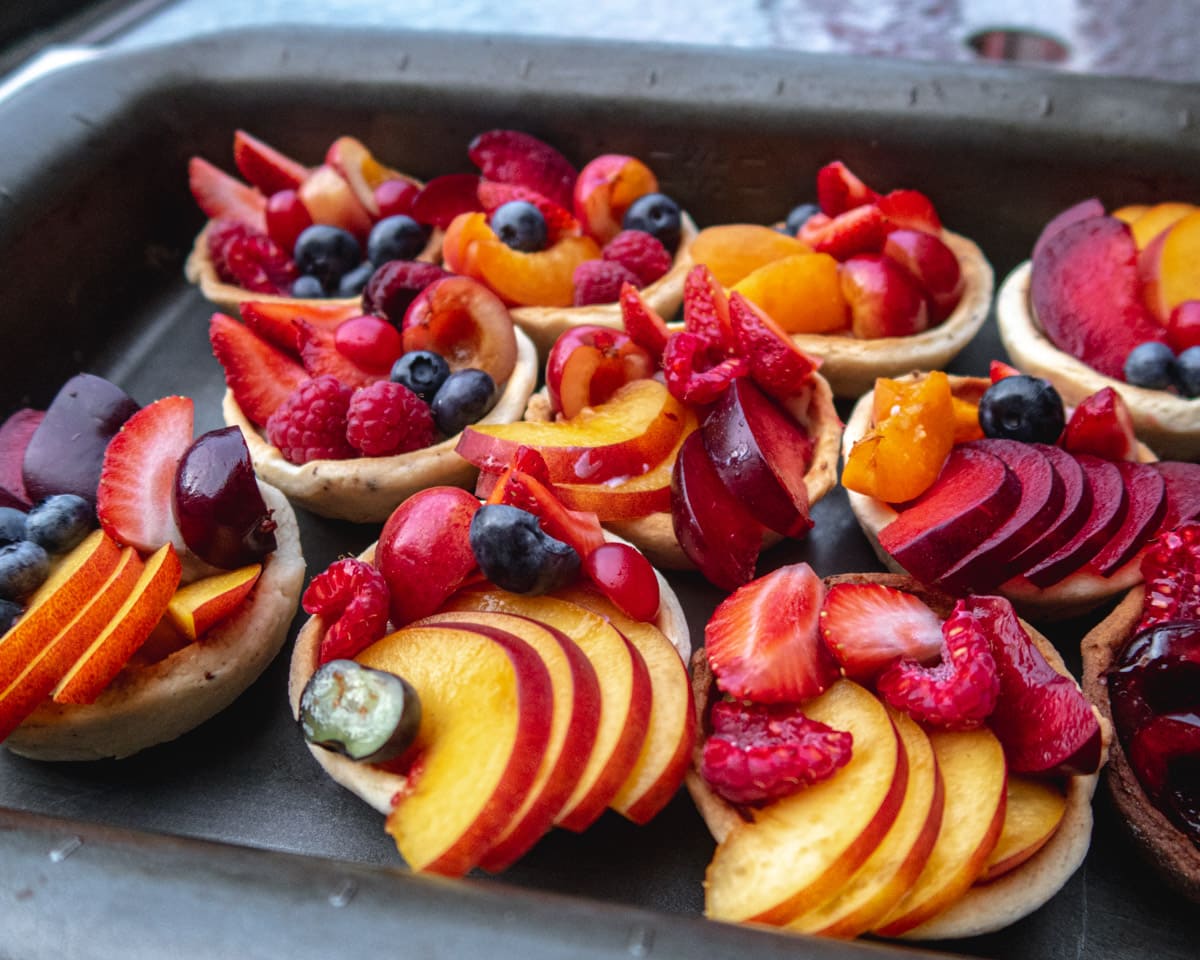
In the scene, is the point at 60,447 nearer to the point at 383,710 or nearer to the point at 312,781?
the point at 312,781

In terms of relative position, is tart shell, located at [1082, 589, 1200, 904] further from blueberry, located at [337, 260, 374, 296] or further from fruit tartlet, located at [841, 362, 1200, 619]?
blueberry, located at [337, 260, 374, 296]

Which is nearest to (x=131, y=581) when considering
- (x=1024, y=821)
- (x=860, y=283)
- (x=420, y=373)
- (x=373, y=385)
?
(x=373, y=385)

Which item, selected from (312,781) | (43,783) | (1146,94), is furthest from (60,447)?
(1146,94)

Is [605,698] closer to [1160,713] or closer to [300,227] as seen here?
[1160,713]

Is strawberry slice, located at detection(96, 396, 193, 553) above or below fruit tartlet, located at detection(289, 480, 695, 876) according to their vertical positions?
above

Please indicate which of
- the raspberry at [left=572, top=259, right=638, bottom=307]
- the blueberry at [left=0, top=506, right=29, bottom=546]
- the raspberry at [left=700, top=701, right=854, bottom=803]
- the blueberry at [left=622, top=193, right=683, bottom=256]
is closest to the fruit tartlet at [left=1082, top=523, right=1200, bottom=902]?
the raspberry at [left=700, top=701, right=854, bottom=803]

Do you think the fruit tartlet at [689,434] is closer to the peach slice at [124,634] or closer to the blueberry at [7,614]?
the peach slice at [124,634]
